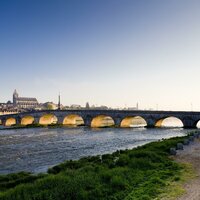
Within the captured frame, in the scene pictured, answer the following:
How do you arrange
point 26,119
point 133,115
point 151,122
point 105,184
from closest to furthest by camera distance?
point 105,184 < point 151,122 < point 133,115 < point 26,119

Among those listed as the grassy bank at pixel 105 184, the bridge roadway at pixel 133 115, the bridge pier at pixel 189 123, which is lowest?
the grassy bank at pixel 105 184

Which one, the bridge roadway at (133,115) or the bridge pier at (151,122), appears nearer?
the bridge roadway at (133,115)

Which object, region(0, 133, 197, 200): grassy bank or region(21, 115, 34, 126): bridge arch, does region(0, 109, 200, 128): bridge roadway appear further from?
region(0, 133, 197, 200): grassy bank

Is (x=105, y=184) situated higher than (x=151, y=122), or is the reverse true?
(x=151, y=122)

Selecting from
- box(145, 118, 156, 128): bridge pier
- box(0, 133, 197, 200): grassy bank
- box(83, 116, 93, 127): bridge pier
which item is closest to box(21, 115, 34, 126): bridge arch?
box(83, 116, 93, 127): bridge pier

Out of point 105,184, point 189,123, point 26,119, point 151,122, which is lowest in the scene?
point 105,184

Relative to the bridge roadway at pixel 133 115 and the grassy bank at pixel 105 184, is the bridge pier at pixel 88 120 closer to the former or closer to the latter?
the bridge roadway at pixel 133 115

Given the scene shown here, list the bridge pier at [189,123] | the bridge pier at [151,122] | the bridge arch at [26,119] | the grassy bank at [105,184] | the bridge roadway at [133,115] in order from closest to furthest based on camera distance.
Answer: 1. the grassy bank at [105,184]
2. the bridge pier at [189,123]
3. the bridge roadway at [133,115]
4. the bridge pier at [151,122]
5. the bridge arch at [26,119]

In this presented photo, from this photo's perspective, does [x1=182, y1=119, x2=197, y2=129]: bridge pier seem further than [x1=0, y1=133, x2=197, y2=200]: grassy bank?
Yes

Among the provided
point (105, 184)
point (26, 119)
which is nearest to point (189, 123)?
point (26, 119)

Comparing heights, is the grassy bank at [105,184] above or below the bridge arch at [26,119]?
below

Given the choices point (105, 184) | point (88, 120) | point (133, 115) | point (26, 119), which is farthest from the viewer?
point (26, 119)

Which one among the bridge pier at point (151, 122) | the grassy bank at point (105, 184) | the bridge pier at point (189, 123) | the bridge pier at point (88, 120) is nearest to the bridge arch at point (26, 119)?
the bridge pier at point (88, 120)

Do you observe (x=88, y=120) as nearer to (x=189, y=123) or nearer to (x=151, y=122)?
(x=151, y=122)
